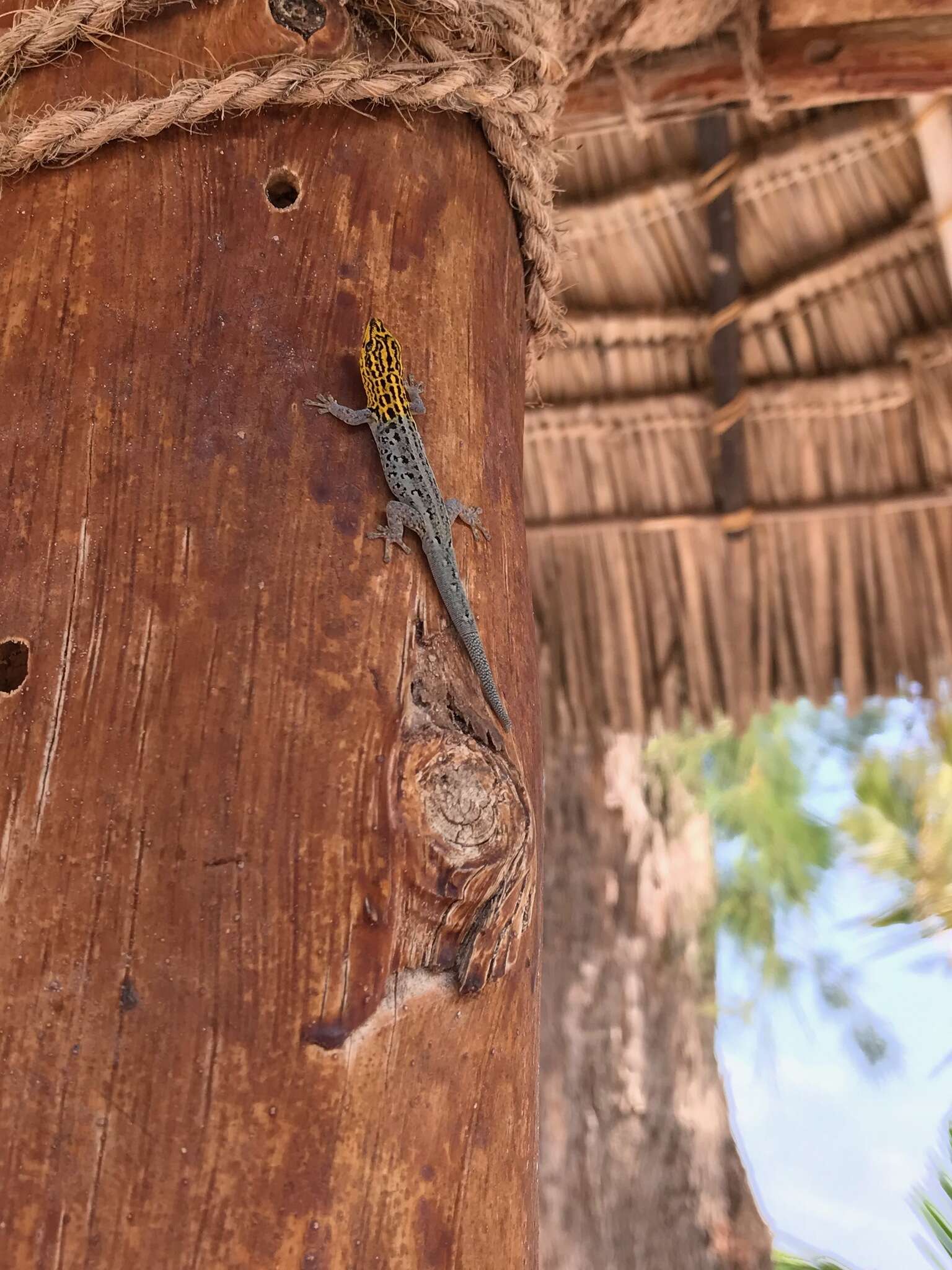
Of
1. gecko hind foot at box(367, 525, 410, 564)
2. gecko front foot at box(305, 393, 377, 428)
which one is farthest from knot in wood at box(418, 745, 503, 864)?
gecko front foot at box(305, 393, 377, 428)

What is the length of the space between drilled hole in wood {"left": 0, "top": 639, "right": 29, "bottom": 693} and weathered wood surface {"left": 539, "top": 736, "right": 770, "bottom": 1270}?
3578mm

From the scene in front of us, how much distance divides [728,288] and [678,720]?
4.18 feet

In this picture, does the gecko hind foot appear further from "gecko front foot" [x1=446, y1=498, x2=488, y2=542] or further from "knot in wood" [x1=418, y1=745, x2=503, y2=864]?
"knot in wood" [x1=418, y1=745, x2=503, y2=864]

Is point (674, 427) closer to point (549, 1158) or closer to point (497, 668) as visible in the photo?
point (497, 668)

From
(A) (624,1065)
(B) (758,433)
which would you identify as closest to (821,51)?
(B) (758,433)

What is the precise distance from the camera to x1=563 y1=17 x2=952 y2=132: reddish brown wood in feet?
6.32

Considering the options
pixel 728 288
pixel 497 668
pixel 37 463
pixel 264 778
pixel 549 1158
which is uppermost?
pixel 728 288

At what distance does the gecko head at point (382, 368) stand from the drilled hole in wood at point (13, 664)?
0.34 meters

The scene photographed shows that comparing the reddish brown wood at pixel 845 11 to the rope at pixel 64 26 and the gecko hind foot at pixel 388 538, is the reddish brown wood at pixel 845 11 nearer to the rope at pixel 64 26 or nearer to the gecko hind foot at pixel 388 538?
the rope at pixel 64 26

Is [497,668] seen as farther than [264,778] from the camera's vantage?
Yes

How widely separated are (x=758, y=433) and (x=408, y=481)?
8.32 ft

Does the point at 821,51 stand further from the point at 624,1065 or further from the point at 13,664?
the point at 624,1065

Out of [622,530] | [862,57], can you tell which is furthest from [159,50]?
[622,530]

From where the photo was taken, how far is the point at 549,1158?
179 inches
